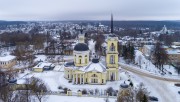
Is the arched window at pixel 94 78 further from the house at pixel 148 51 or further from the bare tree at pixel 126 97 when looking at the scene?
the house at pixel 148 51

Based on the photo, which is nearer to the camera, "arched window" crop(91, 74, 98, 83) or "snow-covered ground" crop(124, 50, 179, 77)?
"arched window" crop(91, 74, 98, 83)

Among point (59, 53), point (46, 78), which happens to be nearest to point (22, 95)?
point (46, 78)

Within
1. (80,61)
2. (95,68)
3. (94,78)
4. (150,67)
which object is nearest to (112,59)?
(95,68)

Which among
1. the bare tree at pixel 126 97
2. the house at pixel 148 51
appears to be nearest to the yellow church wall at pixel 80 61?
the bare tree at pixel 126 97

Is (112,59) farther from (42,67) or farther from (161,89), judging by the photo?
(42,67)

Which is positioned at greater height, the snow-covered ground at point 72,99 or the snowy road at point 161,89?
the snow-covered ground at point 72,99

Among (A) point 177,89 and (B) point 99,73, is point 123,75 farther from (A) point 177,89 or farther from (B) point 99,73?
(A) point 177,89

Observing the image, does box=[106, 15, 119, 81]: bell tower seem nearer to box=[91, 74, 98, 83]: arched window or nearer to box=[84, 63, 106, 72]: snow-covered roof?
box=[84, 63, 106, 72]: snow-covered roof

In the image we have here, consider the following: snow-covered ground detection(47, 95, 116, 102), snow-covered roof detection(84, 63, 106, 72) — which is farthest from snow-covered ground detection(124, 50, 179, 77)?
snow-covered ground detection(47, 95, 116, 102)
